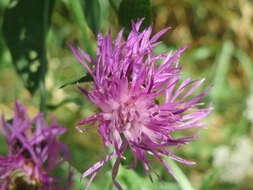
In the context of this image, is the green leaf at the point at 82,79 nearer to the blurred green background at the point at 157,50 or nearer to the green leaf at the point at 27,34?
the blurred green background at the point at 157,50

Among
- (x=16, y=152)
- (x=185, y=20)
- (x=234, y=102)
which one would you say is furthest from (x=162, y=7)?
(x=16, y=152)

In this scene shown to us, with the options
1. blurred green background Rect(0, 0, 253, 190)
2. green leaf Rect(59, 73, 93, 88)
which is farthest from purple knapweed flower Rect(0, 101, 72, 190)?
green leaf Rect(59, 73, 93, 88)

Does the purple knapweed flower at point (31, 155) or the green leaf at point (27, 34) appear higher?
the green leaf at point (27, 34)

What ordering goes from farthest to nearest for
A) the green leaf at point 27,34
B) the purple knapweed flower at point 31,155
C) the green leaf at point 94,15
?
the green leaf at point 27,34 → the green leaf at point 94,15 → the purple knapweed flower at point 31,155

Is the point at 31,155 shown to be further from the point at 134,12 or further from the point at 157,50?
the point at 157,50

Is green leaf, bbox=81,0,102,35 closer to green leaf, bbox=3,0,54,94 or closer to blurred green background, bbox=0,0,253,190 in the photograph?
blurred green background, bbox=0,0,253,190

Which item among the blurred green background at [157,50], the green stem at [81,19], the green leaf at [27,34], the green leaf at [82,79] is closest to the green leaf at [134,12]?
the blurred green background at [157,50]

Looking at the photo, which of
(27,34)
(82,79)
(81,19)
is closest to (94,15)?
(81,19)

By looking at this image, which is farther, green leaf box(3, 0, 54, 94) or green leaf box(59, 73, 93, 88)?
green leaf box(3, 0, 54, 94)
